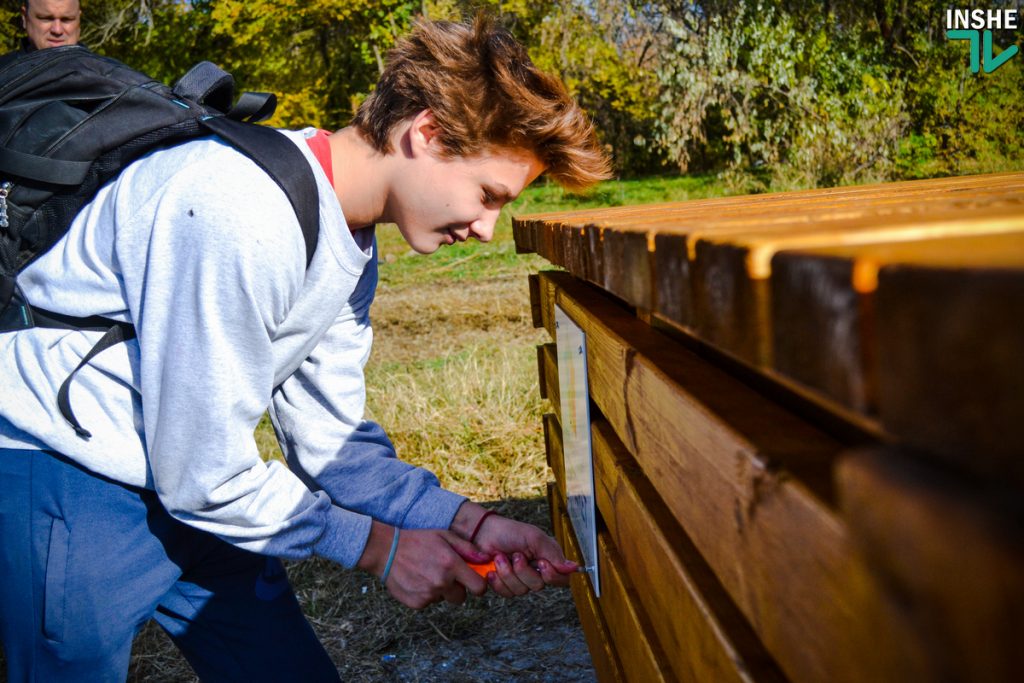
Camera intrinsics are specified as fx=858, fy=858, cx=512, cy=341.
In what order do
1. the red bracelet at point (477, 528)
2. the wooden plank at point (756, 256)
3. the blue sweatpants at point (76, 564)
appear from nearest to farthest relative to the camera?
the wooden plank at point (756, 256), the blue sweatpants at point (76, 564), the red bracelet at point (477, 528)

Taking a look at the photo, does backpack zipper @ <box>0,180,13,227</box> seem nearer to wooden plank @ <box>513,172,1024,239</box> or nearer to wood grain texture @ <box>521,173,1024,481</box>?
wooden plank @ <box>513,172,1024,239</box>

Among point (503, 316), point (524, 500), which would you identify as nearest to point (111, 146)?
point (524, 500)

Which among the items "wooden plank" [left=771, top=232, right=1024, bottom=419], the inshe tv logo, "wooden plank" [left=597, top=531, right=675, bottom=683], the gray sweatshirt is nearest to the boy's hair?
the gray sweatshirt

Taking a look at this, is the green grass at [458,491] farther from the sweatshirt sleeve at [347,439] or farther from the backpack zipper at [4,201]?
the backpack zipper at [4,201]

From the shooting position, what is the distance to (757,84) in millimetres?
15633

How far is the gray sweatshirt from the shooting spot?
1350 mm

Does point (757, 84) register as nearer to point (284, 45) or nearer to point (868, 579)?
point (284, 45)

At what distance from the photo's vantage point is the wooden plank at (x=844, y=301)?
1.33 feet

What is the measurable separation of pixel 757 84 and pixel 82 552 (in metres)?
15.8

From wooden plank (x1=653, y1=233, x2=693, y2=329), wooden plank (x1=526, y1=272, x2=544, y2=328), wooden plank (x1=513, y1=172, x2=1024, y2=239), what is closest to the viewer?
wooden plank (x1=653, y1=233, x2=693, y2=329)

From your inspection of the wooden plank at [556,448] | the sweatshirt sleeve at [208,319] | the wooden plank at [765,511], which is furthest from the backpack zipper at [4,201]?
the wooden plank at [556,448]

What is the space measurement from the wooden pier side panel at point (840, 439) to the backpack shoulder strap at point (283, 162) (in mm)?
547

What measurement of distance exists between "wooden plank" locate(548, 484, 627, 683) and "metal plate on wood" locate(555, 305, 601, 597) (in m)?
0.10

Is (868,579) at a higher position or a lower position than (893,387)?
lower
